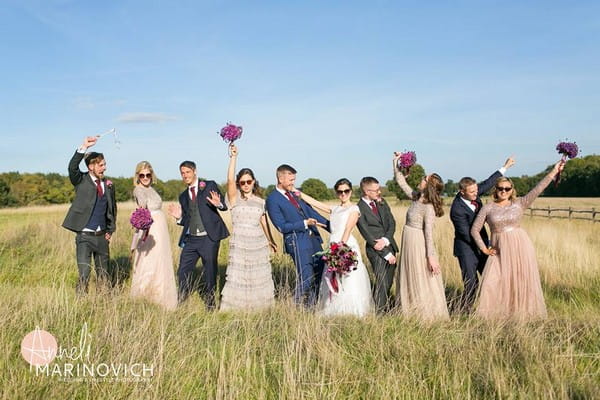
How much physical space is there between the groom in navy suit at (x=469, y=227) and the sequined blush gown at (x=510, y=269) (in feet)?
1.01

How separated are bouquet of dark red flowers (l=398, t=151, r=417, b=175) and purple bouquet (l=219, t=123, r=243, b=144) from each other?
2372mm

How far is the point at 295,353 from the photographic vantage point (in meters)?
4.56

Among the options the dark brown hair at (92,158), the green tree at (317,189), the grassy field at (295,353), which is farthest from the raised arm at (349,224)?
the green tree at (317,189)

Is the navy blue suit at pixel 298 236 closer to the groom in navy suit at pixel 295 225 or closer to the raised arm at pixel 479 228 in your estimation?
the groom in navy suit at pixel 295 225

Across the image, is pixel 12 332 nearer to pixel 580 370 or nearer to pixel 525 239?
pixel 580 370

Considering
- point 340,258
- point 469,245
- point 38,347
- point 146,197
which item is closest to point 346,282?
point 340,258

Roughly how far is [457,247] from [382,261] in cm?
118

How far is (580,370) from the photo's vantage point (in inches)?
174

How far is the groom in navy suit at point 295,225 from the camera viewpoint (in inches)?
279

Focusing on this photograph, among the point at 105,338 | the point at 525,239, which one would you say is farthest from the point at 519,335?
the point at 105,338

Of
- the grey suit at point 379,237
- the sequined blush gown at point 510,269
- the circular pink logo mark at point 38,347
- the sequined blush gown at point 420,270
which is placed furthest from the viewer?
the grey suit at point 379,237

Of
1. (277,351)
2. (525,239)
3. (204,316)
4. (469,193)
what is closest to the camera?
(277,351)

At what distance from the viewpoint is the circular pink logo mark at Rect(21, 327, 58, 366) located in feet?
14.4

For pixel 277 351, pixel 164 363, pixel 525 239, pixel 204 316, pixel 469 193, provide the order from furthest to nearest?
pixel 469 193
pixel 525 239
pixel 204 316
pixel 277 351
pixel 164 363
